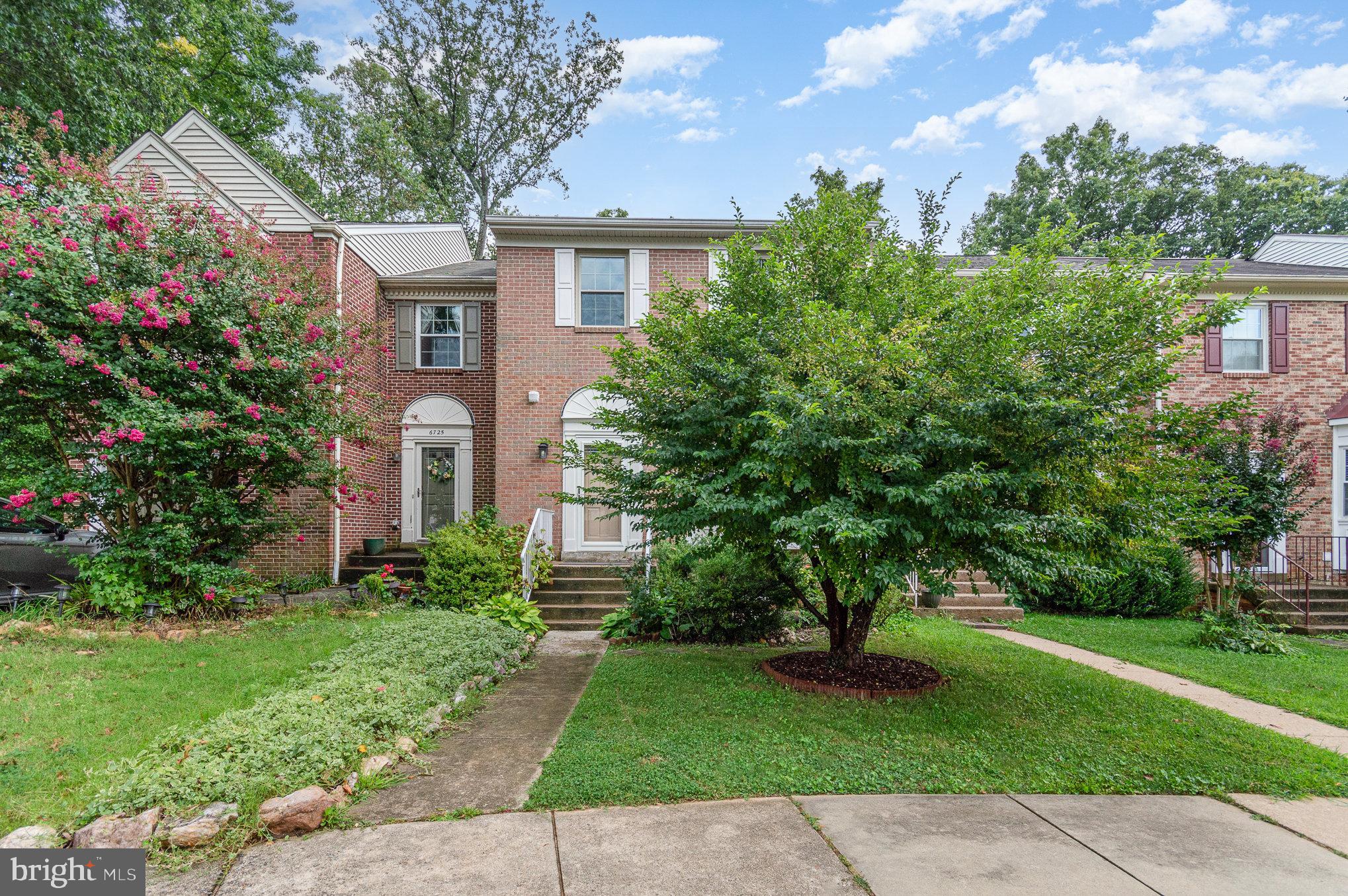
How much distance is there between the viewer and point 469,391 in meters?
12.8

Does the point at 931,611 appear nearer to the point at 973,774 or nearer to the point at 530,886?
the point at 973,774

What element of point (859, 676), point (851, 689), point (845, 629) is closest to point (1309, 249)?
point (845, 629)

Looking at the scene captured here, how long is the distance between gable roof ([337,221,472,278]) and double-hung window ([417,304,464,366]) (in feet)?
3.64

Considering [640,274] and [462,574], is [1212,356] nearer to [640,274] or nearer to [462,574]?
[640,274]

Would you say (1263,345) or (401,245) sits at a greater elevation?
(401,245)

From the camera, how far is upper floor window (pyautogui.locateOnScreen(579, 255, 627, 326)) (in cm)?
1205

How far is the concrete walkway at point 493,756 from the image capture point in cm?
362

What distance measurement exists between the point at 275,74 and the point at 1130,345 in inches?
870

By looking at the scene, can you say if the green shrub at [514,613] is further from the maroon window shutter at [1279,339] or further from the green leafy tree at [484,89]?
the green leafy tree at [484,89]

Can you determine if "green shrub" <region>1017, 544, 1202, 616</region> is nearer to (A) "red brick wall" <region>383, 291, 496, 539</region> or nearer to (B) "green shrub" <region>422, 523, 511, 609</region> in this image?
(B) "green shrub" <region>422, 523, 511, 609</region>

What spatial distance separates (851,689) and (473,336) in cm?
992

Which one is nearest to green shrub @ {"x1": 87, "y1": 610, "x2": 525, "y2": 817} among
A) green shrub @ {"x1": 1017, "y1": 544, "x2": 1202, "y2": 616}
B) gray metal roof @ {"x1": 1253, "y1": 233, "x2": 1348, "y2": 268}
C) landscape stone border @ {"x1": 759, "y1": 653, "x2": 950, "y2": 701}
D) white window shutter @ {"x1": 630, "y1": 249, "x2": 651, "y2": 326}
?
landscape stone border @ {"x1": 759, "y1": 653, "x2": 950, "y2": 701}

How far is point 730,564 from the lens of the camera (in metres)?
8.09

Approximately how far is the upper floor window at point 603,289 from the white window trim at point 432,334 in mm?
2574
